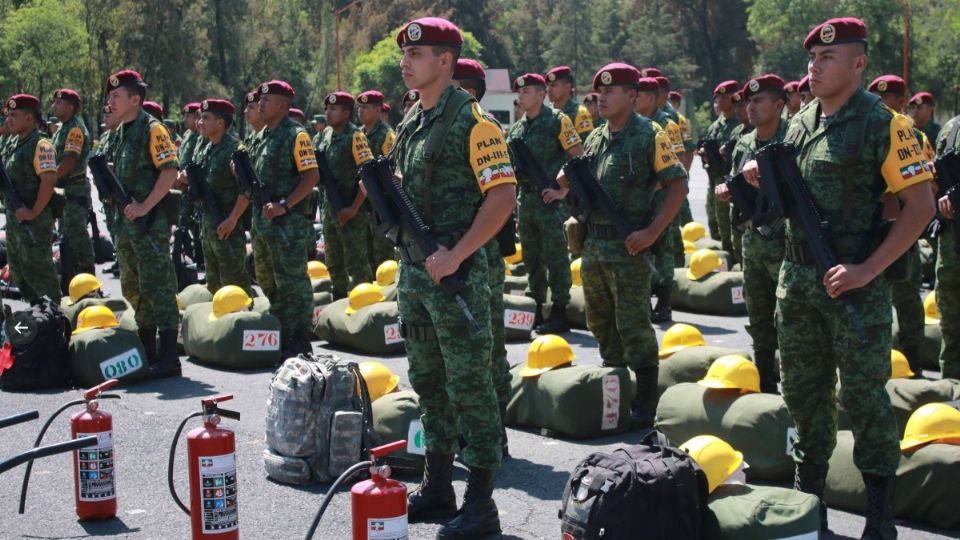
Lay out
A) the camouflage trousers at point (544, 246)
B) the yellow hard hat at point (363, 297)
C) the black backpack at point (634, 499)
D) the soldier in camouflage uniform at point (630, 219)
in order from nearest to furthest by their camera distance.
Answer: the black backpack at point (634, 499), the soldier in camouflage uniform at point (630, 219), the yellow hard hat at point (363, 297), the camouflage trousers at point (544, 246)

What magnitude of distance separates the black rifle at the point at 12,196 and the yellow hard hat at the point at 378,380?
506cm

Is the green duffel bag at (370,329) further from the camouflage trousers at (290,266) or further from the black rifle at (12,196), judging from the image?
the black rifle at (12,196)

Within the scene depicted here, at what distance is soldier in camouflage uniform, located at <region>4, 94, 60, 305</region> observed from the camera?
10750 mm

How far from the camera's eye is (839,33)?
5.13 metres

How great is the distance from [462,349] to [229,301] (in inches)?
191

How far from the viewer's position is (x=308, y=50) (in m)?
68.9

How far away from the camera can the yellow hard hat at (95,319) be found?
9.29m

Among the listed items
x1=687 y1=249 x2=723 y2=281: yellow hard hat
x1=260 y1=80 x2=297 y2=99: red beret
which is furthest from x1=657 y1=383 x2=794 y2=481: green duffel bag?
x1=687 y1=249 x2=723 y2=281: yellow hard hat

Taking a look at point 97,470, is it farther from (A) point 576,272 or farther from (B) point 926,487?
(A) point 576,272

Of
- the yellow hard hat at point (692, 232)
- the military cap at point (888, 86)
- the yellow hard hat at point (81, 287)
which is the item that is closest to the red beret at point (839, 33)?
the military cap at point (888, 86)

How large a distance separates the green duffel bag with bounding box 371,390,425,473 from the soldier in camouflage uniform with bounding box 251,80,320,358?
3.00 metres

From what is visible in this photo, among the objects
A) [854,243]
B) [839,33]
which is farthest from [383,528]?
[839,33]

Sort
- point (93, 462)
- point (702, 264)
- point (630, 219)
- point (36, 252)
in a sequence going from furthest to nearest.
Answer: point (702, 264) → point (36, 252) → point (630, 219) → point (93, 462)

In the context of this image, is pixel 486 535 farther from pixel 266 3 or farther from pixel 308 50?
pixel 308 50
